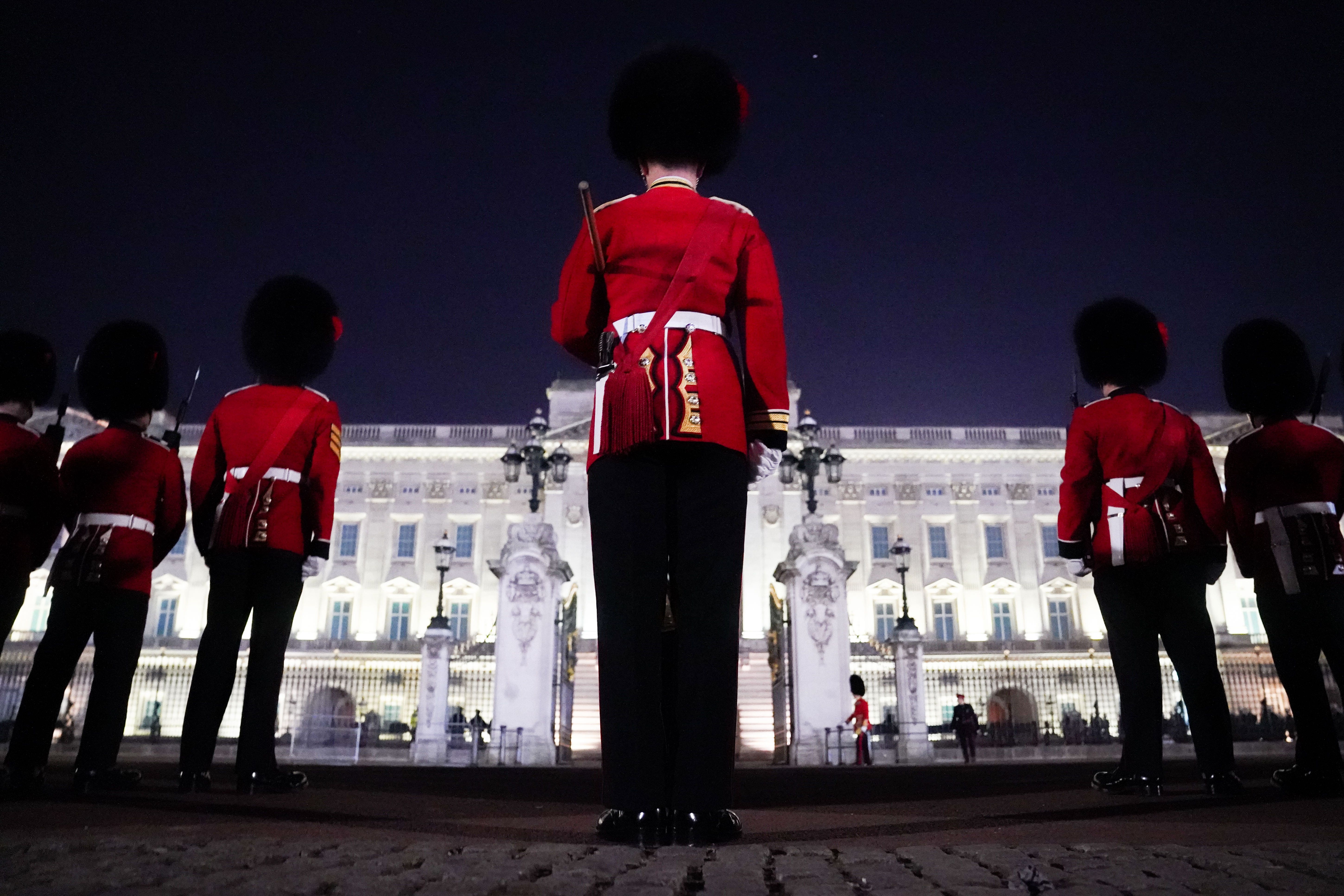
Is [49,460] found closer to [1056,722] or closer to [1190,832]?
[1190,832]

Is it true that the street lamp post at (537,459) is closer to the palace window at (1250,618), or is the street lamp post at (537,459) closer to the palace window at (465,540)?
the palace window at (465,540)

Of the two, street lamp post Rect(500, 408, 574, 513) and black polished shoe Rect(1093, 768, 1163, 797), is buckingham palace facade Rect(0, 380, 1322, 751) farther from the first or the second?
black polished shoe Rect(1093, 768, 1163, 797)

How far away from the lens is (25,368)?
5.70 meters

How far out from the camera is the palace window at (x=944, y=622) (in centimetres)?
4341

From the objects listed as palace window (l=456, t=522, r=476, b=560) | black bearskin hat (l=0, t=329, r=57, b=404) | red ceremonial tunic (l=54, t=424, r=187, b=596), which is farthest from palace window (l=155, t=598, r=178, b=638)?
red ceremonial tunic (l=54, t=424, r=187, b=596)

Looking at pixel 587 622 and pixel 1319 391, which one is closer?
pixel 1319 391

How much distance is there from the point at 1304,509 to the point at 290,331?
5933 millimetres

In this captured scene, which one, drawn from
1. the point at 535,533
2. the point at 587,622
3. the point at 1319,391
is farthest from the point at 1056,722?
the point at 1319,391

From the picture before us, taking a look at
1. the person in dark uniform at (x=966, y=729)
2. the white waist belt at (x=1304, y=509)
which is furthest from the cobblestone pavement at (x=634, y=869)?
the person in dark uniform at (x=966, y=729)

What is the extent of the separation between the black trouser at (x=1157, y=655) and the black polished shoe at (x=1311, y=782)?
0.88ft

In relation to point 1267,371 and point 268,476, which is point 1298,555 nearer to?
point 1267,371

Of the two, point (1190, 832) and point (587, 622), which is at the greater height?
point (587, 622)

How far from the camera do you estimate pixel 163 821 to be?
131 inches

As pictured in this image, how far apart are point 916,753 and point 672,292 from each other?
13.4 metres
